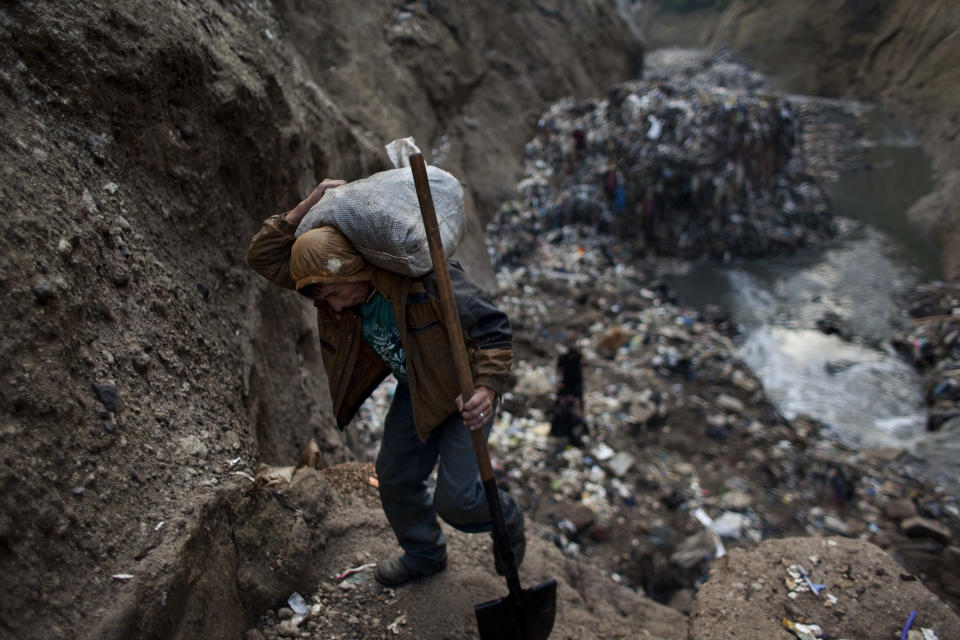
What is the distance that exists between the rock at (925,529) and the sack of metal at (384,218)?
409 cm

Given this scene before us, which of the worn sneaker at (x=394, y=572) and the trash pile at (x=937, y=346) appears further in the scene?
the trash pile at (x=937, y=346)

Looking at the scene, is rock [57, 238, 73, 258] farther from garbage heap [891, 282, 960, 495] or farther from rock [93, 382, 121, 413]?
garbage heap [891, 282, 960, 495]

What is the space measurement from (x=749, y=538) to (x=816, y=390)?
102 inches

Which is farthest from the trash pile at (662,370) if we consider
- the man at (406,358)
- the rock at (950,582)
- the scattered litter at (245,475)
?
the scattered litter at (245,475)

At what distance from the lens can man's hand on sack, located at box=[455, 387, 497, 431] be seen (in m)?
1.66

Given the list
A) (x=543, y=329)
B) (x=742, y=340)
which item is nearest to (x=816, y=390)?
(x=742, y=340)

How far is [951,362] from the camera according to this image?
18.2ft

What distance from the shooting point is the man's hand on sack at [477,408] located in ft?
5.43

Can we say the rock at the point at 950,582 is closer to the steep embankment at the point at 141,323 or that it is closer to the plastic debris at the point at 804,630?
the plastic debris at the point at 804,630

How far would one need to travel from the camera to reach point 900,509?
412 cm

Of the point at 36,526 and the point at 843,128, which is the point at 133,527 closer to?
the point at 36,526

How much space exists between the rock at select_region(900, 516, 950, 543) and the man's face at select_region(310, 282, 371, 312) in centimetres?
419

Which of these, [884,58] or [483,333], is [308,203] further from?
[884,58]

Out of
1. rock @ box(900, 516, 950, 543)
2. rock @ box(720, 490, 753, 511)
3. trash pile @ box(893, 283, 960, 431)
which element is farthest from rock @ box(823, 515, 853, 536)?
trash pile @ box(893, 283, 960, 431)
